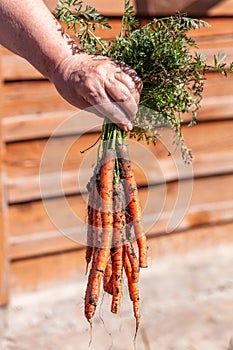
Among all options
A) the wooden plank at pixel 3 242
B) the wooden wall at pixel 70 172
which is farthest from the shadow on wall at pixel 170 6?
the wooden plank at pixel 3 242

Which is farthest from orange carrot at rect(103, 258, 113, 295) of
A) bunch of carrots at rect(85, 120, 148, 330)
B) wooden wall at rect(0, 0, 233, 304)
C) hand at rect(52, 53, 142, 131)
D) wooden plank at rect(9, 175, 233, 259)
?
wooden plank at rect(9, 175, 233, 259)

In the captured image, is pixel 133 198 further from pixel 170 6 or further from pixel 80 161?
pixel 170 6

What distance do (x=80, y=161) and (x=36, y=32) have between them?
184 cm

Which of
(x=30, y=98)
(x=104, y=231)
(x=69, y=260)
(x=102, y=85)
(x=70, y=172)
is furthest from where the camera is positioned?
(x=69, y=260)

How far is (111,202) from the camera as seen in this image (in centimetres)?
184

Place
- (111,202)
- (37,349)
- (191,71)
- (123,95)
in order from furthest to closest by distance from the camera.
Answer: (37,349)
(111,202)
(191,71)
(123,95)

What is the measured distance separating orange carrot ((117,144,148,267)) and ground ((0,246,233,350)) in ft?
4.25

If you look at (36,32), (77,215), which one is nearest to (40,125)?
(77,215)

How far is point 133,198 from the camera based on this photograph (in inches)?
73.4

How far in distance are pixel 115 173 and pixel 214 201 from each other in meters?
2.13

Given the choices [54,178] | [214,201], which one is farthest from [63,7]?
[214,201]

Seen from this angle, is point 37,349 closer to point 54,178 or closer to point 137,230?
point 54,178

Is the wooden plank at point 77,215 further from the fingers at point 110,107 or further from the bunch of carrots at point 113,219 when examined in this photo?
the fingers at point 110,107

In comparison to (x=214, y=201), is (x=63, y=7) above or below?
above
